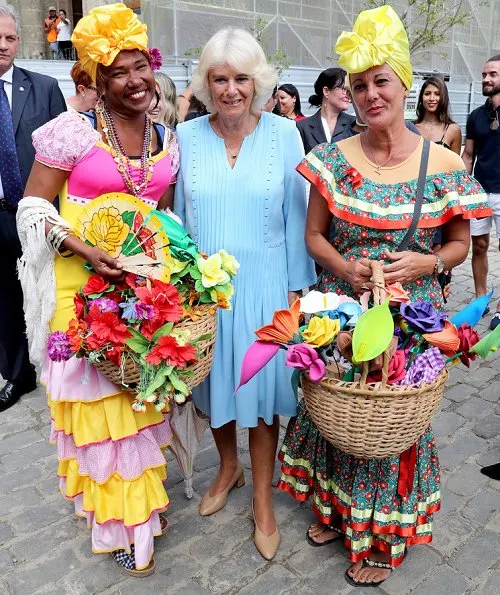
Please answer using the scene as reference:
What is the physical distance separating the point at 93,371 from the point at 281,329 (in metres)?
0.78

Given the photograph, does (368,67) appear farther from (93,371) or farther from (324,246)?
(93,371)

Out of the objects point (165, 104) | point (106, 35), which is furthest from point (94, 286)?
point (165, 104)

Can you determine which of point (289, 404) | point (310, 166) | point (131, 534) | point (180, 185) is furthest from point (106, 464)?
point (310, 166)

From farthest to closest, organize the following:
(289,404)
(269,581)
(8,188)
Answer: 1. (8,188)
2. (289,404)
3. (269,581)

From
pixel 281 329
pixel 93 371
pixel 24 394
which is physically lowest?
pixel 24 394

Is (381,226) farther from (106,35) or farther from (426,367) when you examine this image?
(106,35)

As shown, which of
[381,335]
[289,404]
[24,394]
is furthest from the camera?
[24,394]

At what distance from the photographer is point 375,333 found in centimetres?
188

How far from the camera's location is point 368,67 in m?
2.17

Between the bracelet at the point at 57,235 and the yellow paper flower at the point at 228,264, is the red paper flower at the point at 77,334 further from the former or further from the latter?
the yellow paper flower at the point at 228,264

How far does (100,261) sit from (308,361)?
31.3 inches

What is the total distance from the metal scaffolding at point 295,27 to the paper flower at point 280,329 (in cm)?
1013

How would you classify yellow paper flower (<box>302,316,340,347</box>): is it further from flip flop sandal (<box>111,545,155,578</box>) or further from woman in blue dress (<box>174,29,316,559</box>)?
flip flop sandal (<box>111,545,155,578</box>)

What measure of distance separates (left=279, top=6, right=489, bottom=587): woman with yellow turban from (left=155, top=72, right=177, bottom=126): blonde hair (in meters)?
2.15
